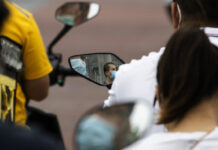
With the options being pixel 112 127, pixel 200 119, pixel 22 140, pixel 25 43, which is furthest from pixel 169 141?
pixel 25 43

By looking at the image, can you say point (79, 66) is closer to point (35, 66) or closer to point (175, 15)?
point (175, 15)

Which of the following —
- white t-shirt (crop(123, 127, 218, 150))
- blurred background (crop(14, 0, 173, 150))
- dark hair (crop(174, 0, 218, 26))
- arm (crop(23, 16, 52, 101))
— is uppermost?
dark hair (crop(174, 0, 218, 26))

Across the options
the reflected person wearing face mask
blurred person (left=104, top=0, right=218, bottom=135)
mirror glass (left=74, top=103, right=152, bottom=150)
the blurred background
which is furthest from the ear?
the blurred background

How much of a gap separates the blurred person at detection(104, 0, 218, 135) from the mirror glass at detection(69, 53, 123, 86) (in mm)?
46

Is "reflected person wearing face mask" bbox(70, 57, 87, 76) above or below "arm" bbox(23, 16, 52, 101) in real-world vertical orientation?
above

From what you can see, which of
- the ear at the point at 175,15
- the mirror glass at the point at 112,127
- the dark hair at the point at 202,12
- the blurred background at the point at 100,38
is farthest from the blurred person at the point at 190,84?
the blurred background at the point at 100,38

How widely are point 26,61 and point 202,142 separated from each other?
58.1 inches

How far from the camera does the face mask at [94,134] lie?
134 centimetres

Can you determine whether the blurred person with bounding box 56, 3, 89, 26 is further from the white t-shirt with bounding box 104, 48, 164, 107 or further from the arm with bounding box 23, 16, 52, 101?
the white t-shirt with bounding box 104, 48, 164, 107

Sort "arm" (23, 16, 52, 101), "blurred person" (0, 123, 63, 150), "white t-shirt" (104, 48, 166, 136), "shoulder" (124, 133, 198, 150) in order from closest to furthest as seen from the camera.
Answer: "blurred person" (0, 123, 63, 150) → "shoulder" (124, 133, 198, 150) → "white t-shirt" (104, 48, 166, 136) → "arm" (23, 16, 52, 101)

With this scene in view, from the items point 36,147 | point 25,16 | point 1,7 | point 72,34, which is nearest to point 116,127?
point 36,147

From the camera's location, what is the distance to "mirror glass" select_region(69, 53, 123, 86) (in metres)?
2.22

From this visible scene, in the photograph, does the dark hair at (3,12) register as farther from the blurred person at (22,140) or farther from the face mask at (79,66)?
the blurred person at (22,140)

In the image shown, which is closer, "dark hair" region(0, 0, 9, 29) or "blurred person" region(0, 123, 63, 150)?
"blurred person" region(0, 123, 63, 150)
